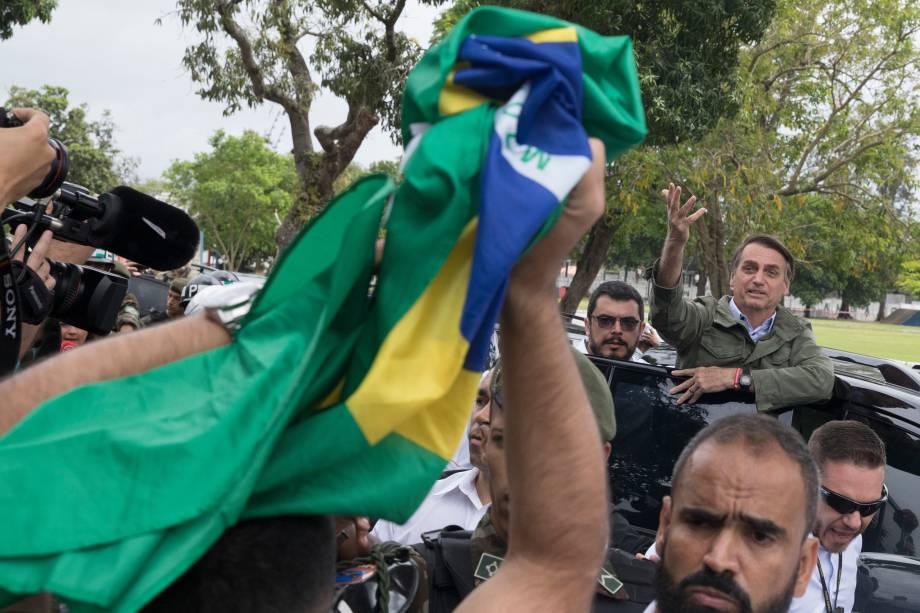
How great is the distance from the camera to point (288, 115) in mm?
13180

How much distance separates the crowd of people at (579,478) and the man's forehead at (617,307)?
0.11 metres

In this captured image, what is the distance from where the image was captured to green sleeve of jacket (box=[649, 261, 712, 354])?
4.16 meters

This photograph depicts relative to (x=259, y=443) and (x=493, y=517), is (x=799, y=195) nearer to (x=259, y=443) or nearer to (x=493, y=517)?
(x=493, y=517)

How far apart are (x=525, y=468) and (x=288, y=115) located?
12.6 meters

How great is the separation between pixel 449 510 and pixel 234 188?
4221 cm

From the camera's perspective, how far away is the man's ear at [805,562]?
2.10 meters

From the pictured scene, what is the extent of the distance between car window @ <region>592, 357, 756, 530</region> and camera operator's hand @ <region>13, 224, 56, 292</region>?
242 cm

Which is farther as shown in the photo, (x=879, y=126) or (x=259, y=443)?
(x=879, y=126)

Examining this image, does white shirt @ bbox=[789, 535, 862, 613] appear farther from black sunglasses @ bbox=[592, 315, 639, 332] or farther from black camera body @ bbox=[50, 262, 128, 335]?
black camera body @ bbox=[50, 262, 128, 335]

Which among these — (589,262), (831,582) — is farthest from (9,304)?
(589,262)

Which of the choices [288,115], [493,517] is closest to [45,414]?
[493,517]

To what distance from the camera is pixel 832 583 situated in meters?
2.98

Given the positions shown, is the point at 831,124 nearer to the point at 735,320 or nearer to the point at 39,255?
the point at 735,320

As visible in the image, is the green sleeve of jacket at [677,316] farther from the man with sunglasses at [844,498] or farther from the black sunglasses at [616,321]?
the man with sunglasses at [844,498]
